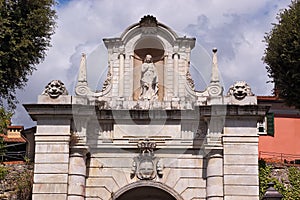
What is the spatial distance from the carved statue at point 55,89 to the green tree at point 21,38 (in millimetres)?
3388

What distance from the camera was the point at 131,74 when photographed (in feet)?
62.1

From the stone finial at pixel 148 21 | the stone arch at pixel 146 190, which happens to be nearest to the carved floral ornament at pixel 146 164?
the stone arch at pixel 146 190

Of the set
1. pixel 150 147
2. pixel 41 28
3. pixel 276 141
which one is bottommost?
pixel 150 147

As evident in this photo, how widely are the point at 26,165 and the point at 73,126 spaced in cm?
336

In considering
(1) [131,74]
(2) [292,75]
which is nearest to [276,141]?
(2) [292,75]

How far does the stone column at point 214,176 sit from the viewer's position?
16.0 meters

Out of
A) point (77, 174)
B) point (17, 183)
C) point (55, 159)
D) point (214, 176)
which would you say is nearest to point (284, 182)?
point (214, 176)

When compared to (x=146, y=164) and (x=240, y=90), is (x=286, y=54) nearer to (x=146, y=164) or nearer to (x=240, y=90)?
(x=240, y=90)

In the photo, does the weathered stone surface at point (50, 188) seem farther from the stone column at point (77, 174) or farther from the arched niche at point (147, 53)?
the arched niche at point (147, 53)

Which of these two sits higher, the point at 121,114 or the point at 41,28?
the point at 41,28

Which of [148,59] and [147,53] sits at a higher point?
[147,53]

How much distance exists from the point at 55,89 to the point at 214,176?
4941 mm

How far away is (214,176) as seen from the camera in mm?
16078

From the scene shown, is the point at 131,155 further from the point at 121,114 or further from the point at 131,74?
the point at 131,74
